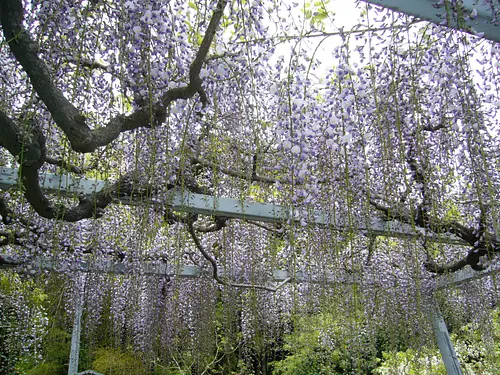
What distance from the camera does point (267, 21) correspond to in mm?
2336

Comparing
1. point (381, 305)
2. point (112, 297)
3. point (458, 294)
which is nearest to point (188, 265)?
point (112, 297)

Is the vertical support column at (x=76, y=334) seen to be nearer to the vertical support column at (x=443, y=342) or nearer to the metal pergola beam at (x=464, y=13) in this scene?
the vertical support column at (x=443, y=342)

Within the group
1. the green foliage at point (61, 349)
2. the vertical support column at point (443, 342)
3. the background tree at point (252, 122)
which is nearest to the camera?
the background tree at point (252, 122)

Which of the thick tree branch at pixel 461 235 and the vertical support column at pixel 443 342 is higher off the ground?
the thick tree branch at pixel 461 235

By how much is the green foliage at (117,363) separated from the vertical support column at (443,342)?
12.2 ft

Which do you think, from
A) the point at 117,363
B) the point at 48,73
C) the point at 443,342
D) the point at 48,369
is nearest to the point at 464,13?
the point at 48,73

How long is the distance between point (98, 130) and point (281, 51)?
1.03 m

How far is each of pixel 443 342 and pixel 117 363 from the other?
4.19 metres

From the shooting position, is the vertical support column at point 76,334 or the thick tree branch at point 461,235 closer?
the thick tree branch at point 461,235

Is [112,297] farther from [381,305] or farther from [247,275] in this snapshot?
Answer: [381,305]

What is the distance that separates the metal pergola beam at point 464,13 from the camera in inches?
58.1

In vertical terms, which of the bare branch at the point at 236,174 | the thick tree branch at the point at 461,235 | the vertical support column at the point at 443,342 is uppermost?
the bare branch at the point at 236,174

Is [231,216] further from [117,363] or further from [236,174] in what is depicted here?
[117,363]

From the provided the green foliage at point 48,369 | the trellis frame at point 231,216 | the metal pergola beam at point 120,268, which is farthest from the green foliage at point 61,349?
the metal pergola beam at point 120,268
